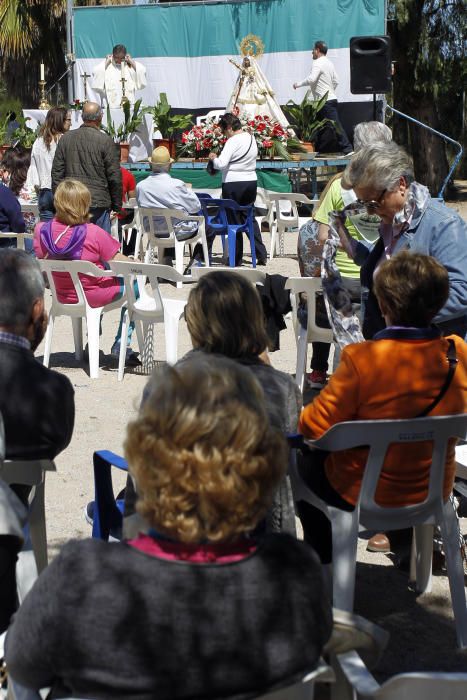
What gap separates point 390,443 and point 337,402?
0.64ft

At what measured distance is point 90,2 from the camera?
2638cm

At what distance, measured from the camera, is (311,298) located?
5980 mm

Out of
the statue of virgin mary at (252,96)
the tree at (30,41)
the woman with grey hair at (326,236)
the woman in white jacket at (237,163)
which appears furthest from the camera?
the tree at (30,41)

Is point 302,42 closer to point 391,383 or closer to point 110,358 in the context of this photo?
point 110,358

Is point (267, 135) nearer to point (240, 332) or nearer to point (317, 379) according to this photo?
point (317, 379)

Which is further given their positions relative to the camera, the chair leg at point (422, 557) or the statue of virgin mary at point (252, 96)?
the statue of virgin mary at point (252, 96)

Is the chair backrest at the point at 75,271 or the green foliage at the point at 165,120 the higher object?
the green foliage at the point at 165,120

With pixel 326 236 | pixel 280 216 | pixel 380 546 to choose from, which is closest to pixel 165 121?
pixel 280 216

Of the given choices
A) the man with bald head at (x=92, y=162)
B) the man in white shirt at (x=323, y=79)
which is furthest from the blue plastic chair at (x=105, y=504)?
the man in white shirt at (x=323, y=79)

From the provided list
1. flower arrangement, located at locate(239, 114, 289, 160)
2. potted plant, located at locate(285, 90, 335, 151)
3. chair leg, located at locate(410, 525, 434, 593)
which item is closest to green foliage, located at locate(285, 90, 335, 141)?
potted plant, located at locate(285, 90, 335, 151)

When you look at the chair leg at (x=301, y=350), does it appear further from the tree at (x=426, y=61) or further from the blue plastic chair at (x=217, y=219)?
the tree at (x=426, y=61)

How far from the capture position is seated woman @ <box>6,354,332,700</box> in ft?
5.75

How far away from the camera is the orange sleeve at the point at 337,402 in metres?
3.15

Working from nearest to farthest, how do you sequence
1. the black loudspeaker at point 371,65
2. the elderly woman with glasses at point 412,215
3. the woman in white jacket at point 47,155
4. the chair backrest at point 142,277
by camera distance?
the elderly woman with glasses at point 412,215 < the chair backrest at point 142,277 < the woman in white jacket at point 47,155 < the black loudspeaker at point 371,65
